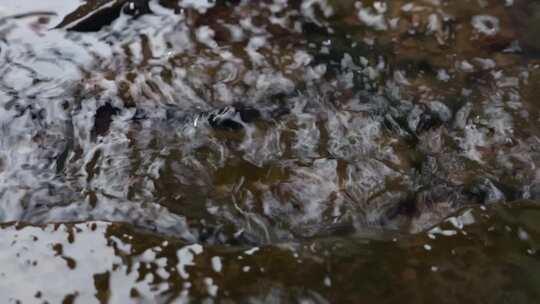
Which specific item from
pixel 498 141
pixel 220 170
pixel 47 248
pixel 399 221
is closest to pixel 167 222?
pixel 220 170

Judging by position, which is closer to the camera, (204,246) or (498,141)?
(204,246)

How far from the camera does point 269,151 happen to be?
3301 millimetres

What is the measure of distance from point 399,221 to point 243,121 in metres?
1.03

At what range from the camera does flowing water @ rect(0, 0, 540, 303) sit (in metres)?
2.33

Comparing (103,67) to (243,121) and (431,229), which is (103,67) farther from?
(431,229)

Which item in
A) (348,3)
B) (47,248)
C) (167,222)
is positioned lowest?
(167,222)

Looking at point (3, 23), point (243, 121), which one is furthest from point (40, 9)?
point (243, 121)

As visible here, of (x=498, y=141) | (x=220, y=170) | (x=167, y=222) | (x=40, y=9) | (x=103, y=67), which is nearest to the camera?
(x=167, y=222)

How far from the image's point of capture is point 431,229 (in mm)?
2537

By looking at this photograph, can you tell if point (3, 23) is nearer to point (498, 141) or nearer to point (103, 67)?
point (103, 67)

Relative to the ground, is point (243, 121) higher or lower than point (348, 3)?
lower

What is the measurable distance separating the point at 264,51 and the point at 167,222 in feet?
4.55

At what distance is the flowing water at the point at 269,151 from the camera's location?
7.64ft

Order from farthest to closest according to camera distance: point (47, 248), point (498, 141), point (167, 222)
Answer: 1. point (498, 141)
2. point (167, 222)
3. point (47, 248)
